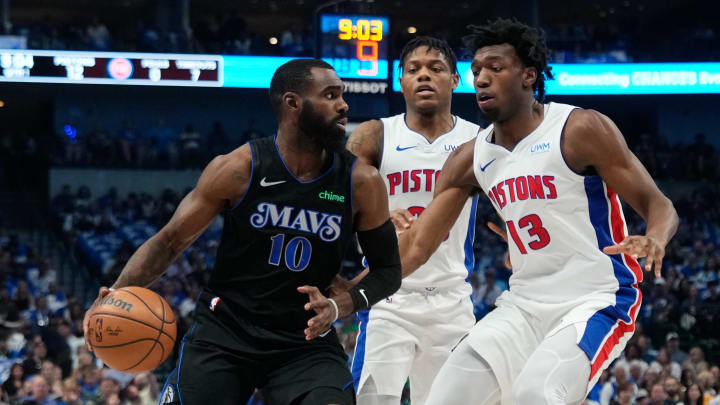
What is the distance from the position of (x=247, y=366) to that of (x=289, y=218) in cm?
65

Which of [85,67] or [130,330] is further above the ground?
[85,67]

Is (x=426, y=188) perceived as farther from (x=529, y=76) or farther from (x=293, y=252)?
(x=293, y=252)

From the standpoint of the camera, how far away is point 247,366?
4.23 metres

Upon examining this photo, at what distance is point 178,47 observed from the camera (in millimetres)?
20203

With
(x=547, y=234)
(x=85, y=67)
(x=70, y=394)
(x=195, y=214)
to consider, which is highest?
(x=85, y=67)

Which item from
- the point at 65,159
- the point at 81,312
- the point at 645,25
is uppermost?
the point at 645,25

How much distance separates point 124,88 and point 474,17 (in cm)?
1049

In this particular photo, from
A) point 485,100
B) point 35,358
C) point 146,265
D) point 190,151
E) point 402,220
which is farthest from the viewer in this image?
point 190,151

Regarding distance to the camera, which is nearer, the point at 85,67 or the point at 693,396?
the point at 693,396

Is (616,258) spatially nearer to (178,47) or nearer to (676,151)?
(178,47)

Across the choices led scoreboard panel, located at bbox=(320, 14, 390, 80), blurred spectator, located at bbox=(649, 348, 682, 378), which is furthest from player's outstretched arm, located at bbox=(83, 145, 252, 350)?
blurred spectator, located at bbox=(649, 348, 682, 378)

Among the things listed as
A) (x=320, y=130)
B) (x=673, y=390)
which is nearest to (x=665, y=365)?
(x=673, y=390)

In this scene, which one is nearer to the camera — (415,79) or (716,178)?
(415,79)

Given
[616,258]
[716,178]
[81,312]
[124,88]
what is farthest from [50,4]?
[616,258]
